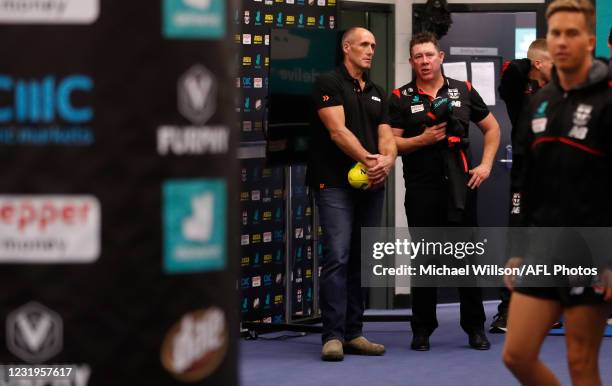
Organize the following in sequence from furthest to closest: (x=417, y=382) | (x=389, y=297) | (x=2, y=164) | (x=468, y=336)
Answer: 1. (x=389, y=297)
2. (x=468, y=336)
3. (x=417, y=382)
4. (x=2, y=164)

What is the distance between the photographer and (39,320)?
1.53m

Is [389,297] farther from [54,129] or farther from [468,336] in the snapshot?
[54,129]

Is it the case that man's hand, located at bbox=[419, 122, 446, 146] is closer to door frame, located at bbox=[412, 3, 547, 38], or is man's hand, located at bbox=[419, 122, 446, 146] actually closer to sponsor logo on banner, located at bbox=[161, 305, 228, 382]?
door frame, located at bbox=[412, 3, 547, 38]

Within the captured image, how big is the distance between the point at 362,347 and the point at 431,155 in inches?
48.4

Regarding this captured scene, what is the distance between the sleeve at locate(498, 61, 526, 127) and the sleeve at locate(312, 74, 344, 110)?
134 cm

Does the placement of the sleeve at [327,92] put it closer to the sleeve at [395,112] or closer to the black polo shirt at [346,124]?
the black polo shirt at [346,124]

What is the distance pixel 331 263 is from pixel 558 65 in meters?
3.22

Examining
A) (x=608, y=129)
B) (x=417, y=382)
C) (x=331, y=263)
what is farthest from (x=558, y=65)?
(x=331, y=263)

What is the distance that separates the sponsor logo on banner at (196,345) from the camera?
61.9 inches

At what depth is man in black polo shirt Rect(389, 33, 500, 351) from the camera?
684cm

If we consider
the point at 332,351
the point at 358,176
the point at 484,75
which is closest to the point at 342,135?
the point at 358,176

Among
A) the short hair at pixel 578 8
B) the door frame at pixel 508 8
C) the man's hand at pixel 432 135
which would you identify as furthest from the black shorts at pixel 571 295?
the door frame at pixel 508 8

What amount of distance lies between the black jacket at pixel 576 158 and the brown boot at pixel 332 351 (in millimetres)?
3078

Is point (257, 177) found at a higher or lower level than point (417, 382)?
higher
